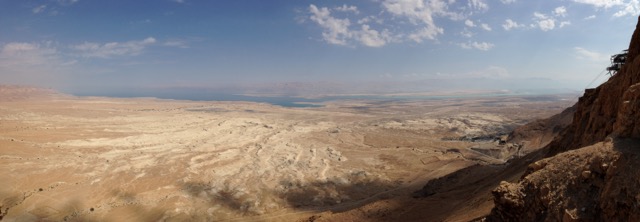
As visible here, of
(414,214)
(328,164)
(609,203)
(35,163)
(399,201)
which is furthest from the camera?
(328,164)

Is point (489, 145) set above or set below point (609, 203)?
below

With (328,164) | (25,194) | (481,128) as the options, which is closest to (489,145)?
(481,128)

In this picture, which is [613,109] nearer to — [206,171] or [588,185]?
[588,185]

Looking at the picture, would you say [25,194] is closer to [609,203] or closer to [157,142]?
[157,142]

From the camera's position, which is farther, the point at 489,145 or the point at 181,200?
the point at 489,145

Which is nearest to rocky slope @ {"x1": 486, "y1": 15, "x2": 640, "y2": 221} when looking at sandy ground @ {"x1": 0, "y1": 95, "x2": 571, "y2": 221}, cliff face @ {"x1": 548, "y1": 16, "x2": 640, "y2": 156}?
cliff face @ {"x1": 548, "y1": 16, "x2": 640, "y2": 156}

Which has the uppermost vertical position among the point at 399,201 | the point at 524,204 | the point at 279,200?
Answer: the point at 524,204

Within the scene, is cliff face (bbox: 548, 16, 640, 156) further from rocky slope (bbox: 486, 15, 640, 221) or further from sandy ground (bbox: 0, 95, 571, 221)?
sandy ground (bbox: 0, 95, 571, 221)

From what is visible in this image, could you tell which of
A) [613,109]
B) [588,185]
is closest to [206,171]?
[613,109]

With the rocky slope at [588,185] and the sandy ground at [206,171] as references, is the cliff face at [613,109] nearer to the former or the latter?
the rocky slope at [588,185]

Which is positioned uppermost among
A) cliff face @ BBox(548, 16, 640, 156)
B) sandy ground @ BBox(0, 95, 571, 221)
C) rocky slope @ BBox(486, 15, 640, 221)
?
cliff face @ BBox(548, 16, 640, 156)

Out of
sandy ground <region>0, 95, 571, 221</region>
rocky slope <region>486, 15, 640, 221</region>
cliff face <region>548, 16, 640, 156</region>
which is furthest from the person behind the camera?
sandy ground <region>0, 95, 571, 221</region>
